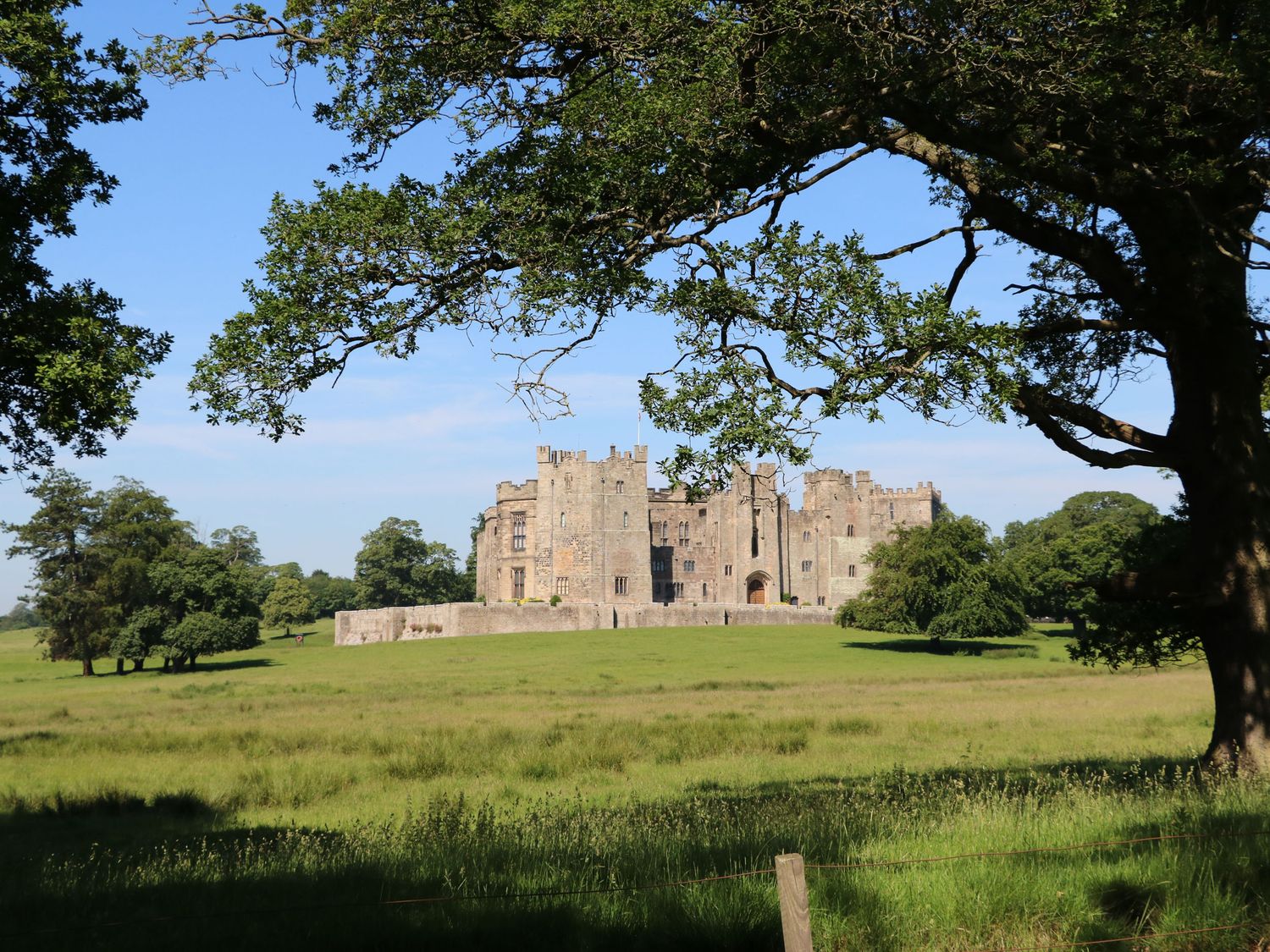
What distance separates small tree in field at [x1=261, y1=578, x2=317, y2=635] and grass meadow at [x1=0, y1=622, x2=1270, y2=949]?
214 feet

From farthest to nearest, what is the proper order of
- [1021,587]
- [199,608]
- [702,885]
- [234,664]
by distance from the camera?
[1021,587] → [234,664] → [199,608] → [702,885]

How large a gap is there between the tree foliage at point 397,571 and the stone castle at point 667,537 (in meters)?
10.5

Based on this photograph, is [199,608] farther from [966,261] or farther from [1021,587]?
[966,261]

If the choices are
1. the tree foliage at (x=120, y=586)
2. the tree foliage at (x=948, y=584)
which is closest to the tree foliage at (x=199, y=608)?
the tree foliage at (x=120, y=586)

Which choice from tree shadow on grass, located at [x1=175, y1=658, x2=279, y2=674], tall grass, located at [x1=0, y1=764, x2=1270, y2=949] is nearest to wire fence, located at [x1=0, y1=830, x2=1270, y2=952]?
tall grass, located at [x1=0, y1=764, x2=1270, y2=949]

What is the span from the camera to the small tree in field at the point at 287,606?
9606cm

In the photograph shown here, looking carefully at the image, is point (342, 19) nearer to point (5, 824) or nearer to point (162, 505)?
point (5, 824)

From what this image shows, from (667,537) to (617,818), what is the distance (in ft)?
290

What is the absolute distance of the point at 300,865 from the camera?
26.0 ft

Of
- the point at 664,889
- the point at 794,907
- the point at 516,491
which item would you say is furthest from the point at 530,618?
the point at 794,907

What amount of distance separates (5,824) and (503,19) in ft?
34.7

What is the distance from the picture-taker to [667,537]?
322 ft

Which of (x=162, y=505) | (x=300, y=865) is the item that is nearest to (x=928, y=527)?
(x=162, y=505)

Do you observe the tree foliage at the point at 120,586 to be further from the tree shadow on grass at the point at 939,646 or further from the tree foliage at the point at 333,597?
the tree foliage at the point at 333,597
